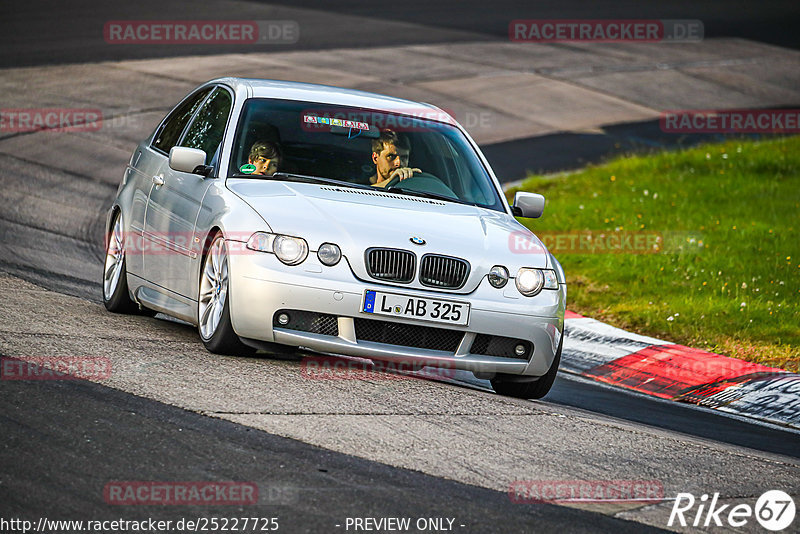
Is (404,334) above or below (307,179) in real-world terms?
below

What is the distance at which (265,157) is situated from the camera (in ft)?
26.5

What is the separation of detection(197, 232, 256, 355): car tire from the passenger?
2.28 ft

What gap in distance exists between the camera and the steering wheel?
8.27 metres

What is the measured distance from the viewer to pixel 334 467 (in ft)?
17.6

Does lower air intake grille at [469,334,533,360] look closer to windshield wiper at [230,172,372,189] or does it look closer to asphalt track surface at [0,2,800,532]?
asphalt track surface at [0,2,800,532]

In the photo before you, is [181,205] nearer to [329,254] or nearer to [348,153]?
[348,153]

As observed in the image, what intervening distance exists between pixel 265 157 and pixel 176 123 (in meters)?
1.48

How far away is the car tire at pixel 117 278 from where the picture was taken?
8.95 metres
